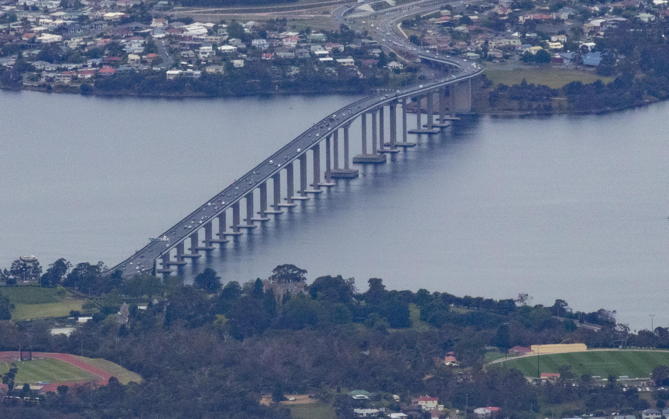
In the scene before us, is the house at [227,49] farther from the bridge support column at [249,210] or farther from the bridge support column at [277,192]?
the bridge support column at [249,210]

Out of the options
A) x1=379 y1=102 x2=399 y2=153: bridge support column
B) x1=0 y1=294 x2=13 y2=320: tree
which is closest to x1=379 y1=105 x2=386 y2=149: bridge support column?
x1=379 y1=102 x2=399 y2=153: bridge support column

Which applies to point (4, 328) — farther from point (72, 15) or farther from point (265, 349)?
point (72, 15)

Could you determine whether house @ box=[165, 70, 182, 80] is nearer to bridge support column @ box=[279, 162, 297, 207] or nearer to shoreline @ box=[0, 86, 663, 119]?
shoreline @ box=[0, 86, 663, 119]

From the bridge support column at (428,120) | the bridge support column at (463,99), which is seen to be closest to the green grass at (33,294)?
the bridge support column at (428,120)

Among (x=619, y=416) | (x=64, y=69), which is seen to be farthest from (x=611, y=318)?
(x=64, y=69)

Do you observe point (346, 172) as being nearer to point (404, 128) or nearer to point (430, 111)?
point (404, 128)

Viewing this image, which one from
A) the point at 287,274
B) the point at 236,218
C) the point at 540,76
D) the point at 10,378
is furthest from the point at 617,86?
the point at 10,378
